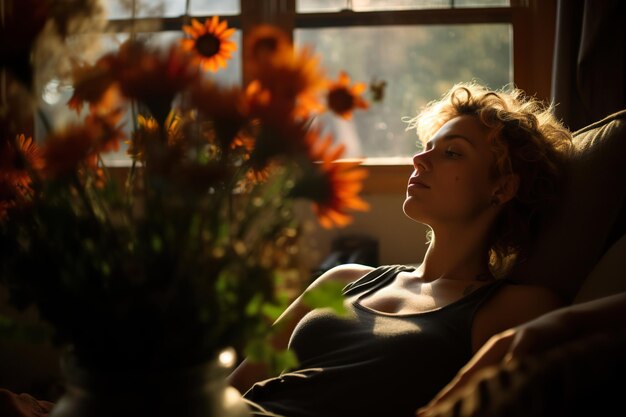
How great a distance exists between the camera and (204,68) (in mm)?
707

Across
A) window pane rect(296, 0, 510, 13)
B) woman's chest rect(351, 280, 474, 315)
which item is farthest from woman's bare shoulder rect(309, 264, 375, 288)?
window pane rect(296, 0, 510, 13)

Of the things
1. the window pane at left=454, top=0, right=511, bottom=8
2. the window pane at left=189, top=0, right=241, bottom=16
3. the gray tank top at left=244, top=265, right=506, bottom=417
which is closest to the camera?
the gray tank top at left=244, top=265, right=506, bottom=417

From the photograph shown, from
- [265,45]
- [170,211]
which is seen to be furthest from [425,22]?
[170,211]

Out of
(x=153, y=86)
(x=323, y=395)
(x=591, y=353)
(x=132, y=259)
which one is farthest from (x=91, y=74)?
(x=323, y=395)

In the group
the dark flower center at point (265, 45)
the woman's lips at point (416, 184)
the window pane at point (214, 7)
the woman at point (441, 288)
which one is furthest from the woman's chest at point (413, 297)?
the window pane at point (214, 7)

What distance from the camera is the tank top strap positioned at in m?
1.51

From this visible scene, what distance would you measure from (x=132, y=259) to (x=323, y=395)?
0.72 meters

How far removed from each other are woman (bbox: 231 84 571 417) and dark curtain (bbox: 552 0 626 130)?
45 cm

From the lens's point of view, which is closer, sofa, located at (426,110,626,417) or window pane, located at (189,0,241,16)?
sofa, located at (426,110,626,417)

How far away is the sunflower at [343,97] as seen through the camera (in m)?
0.63

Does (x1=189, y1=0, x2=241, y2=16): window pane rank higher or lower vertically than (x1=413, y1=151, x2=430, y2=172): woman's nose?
higher

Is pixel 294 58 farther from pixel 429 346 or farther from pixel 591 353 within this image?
pixel 429 346

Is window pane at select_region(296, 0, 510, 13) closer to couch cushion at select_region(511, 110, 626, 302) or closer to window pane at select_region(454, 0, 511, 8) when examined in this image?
window pane at select_region(454, 0, 511, 8)

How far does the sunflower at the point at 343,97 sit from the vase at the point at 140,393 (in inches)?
10.9
